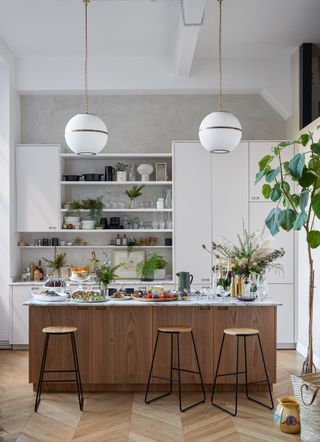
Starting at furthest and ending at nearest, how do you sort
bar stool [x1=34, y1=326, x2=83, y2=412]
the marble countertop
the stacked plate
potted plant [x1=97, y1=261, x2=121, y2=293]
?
the stacked plate, potted plant [x1=97, y1=261, x2=121, y2=293], the marble countertop, bar stool [x1=34, y1=326, x2=83, y2=412]

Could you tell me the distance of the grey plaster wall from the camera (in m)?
7.91

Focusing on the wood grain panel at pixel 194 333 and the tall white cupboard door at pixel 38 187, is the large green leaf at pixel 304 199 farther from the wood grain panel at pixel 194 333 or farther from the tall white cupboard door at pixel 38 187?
the tall white cupboard door at pixel 38 187

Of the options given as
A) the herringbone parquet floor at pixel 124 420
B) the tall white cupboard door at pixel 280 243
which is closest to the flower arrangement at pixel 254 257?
the herringbone parquet floor at pixel 124 420

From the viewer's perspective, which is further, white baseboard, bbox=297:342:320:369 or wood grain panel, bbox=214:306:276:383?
white baseboard, bbox=297:342:320:369

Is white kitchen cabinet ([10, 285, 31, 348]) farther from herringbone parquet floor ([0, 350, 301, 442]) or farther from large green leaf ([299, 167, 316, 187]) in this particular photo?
large green leaf ([299, 167, 316, 187])

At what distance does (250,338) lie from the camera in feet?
17.4

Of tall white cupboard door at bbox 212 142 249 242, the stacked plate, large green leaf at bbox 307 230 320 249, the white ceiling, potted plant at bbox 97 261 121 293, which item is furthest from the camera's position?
the stacked plate

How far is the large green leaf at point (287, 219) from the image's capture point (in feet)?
15.2

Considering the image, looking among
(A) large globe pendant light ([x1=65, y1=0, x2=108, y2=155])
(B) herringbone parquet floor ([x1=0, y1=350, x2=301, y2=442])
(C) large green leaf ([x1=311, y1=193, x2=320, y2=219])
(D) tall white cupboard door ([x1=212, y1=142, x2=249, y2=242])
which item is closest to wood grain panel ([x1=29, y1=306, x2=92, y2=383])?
(B) herringbone parquet floor ([x1=0, y1=350, x2=301, y2=442])

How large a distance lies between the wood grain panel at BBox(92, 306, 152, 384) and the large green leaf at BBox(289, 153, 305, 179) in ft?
5.95

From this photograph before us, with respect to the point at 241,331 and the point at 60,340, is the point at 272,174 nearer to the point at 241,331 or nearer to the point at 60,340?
the point at 241,331

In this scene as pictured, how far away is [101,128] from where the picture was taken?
489 centimetres

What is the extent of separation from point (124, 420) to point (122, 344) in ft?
2.82

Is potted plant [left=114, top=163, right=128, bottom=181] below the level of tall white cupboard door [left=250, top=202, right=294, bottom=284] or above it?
above
